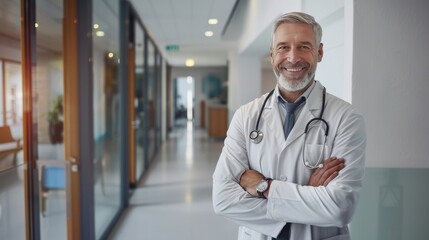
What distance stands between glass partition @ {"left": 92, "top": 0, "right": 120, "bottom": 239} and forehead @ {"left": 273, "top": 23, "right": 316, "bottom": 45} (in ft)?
8.11

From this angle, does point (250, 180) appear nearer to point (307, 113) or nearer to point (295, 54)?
point (307, 113)

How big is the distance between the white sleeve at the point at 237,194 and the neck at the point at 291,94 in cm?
21

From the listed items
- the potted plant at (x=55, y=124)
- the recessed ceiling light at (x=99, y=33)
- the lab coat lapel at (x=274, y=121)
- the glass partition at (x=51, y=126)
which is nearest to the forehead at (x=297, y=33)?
the lab coat lapel at (x=274, y=121)

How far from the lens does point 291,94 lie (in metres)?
1.57

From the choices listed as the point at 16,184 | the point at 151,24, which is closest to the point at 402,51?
the point at 16,184

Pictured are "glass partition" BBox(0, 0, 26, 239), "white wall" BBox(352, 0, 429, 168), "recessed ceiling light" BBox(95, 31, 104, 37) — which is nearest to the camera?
"glass partition" BBox(0, 0, 26, 239)

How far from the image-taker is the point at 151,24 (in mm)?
6695

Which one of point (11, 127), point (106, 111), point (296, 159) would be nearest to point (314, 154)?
point (296, 159)

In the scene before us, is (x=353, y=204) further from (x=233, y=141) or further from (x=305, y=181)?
(x=233, y=141)

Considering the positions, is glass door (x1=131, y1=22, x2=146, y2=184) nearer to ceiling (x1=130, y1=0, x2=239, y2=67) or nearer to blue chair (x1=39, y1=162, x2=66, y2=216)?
ceiling (x1=130, y1=0, x2=239, y2=67)

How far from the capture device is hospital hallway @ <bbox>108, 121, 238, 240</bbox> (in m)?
4.02

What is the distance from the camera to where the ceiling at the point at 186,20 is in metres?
5.23

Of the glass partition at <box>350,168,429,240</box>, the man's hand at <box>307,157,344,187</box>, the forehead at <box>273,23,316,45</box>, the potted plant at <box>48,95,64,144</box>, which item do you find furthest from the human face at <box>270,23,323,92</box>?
the potted plant at <box>48,95,64,144</box>

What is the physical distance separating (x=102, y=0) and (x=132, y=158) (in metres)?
2.69
